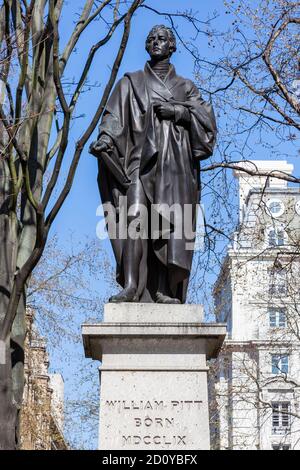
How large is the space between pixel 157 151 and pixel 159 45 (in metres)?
1.12

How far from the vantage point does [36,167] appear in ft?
49.7

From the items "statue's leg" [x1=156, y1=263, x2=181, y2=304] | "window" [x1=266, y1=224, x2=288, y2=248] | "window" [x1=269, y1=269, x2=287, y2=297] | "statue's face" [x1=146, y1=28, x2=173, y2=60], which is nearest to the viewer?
"statue's leg" [x1=156, y1=263, x2=181, y2=304]

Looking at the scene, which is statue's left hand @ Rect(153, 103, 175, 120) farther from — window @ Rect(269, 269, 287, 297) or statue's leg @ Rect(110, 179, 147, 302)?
window @ Rect(269, 269, 287, 297)

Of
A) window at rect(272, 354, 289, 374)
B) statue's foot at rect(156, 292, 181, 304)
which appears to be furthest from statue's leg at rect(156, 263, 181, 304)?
window at rect(272, 354, 289, 374)

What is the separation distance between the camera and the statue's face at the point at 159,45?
10.4 m

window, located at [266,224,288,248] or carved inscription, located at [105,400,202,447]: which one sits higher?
window, located at [266,224,288,248]

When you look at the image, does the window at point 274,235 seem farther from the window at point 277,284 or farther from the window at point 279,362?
the window at point 279,362

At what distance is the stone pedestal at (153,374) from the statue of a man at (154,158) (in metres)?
0.31

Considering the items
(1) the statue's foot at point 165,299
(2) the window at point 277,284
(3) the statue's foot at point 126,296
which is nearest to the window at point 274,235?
(2) the window at point 277,284

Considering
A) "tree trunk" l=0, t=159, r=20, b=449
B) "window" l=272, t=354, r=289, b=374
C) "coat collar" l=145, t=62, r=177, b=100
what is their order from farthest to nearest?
"window" l=272, t=354, r=289, b=374 → "tree trunk" l=0, t=159, r=20, b=449 → "coat collar" l=145, t=62, r=177, b=100

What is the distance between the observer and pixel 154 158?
9.95 metres

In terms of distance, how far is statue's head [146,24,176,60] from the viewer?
10.4 meters
